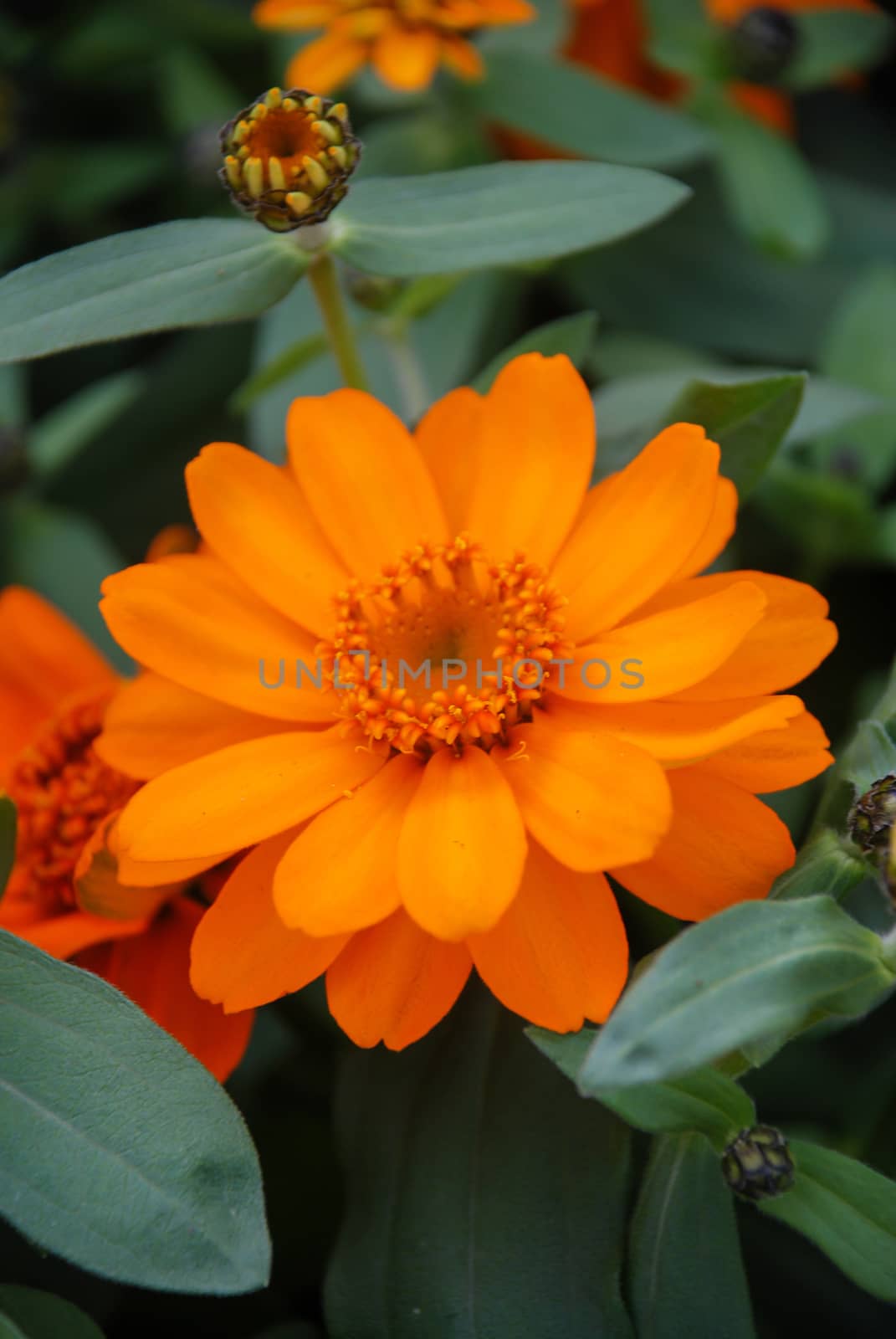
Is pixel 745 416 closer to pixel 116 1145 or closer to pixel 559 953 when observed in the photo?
pixel 559 953

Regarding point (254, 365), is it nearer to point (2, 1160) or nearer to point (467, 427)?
point (467, 427)

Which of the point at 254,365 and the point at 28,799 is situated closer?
the point at 28,799

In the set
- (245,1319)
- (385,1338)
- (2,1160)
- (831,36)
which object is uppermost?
(831,36)

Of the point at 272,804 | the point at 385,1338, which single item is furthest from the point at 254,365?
the point at 385,1338

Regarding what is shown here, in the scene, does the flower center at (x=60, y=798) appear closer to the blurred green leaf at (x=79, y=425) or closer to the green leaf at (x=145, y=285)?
the green leaf at (x=145, y=285)

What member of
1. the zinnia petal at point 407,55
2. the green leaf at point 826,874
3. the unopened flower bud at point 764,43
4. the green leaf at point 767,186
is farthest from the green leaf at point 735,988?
the unopened flower bud at point 764,43

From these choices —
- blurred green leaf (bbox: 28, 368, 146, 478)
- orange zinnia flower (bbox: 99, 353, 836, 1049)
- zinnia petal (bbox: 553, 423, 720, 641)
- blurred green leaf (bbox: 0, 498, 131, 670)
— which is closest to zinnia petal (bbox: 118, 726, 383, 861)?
orange zinnia flower (bbox: 99, 353, 836, 1049)

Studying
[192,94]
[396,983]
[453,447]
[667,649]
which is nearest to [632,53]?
[192,94]
